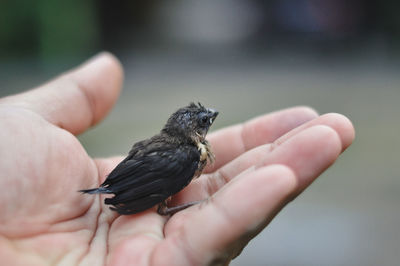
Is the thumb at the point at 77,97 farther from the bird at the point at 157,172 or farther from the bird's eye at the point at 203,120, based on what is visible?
the bird's eye at the point at 203,120

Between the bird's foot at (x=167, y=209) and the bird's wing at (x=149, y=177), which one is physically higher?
the bird's wing at (x=149, y=177)

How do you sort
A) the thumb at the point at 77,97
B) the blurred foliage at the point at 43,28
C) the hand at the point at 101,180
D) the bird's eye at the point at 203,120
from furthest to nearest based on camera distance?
the blurred foliage at the point at 43,28 < the bird's eye at the point at 203,120 < the thumb at the point at 77,97 < the hand at the point at 101,180

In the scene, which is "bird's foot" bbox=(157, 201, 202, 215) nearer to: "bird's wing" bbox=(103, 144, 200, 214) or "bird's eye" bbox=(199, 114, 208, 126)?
"bird's wing" bbox=(103, 144, 200, 214)

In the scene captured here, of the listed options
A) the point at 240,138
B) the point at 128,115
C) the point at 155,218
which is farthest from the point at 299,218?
the point at 128,115

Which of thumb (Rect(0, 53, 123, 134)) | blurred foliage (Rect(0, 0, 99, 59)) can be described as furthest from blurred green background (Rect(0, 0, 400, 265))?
thumb (Rect(0, 53, 123, 134))

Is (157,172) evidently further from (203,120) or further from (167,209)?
(203,120)

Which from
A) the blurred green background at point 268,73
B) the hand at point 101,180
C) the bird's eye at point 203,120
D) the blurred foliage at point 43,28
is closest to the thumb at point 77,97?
the hand at point 101,180

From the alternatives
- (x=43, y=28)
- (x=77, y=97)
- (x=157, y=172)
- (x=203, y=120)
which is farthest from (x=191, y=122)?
(x=43, y=28)

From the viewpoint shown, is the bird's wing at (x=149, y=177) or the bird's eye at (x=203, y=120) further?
the bird's eye at (x=203, y=120)

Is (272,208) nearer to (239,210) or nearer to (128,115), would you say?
(239,210)
